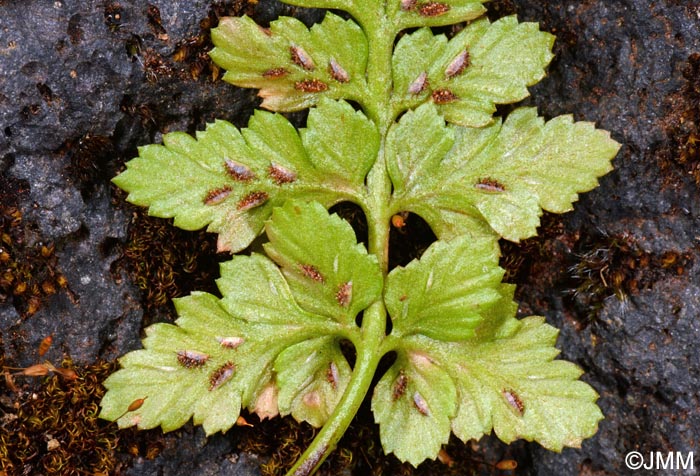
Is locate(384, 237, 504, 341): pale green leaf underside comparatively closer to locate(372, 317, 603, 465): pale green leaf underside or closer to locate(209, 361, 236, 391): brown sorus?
locate(372, 317, 603, 465): pale green leaf underside

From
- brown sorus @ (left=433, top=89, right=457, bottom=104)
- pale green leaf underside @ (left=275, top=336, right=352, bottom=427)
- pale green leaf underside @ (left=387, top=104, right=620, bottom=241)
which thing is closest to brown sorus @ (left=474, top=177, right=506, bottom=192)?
pale green leaf underside @ (left=387, top=104, right=620, bottom=241)

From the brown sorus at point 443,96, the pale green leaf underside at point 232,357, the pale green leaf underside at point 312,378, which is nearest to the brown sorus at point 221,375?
the pale green leaf underside at point 232,357

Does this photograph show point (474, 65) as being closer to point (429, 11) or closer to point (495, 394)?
point (429, 11)

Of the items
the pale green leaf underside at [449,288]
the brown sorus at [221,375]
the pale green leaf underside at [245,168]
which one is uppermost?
the pale green leaf underside at [245,168]

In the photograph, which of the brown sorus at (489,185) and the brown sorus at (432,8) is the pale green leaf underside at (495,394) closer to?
the brown sorus at (489,185)

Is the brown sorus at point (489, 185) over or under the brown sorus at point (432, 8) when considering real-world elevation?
under

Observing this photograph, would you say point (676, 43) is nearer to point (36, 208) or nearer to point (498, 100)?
point (498, 100)
